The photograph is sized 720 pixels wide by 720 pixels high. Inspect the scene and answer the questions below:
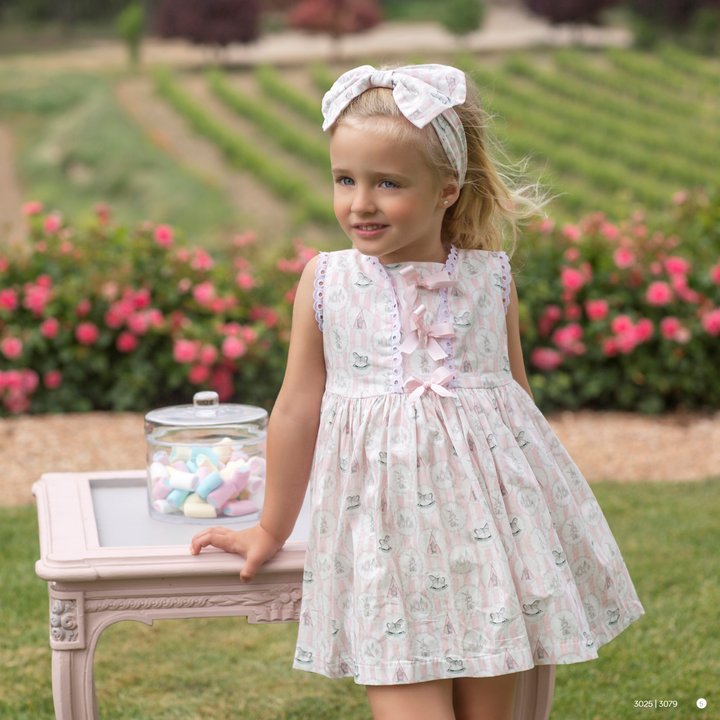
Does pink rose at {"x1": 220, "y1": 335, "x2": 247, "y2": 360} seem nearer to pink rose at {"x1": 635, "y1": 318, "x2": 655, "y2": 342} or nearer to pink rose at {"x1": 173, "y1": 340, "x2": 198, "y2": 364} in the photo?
pink rose at {"x1": 173, "y1": 340, "x2": 198, "y2": 364}

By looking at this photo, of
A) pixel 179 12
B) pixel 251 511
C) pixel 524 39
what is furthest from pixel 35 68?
pixel 251 511

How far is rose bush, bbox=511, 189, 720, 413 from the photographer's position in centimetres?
471

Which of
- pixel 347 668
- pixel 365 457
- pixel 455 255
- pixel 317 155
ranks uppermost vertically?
pixel 317 155

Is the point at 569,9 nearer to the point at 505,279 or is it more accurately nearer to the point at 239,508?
the point at 505,279

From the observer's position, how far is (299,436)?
1.57m

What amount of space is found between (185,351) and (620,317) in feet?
7.22

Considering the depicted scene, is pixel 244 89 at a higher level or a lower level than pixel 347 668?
higher

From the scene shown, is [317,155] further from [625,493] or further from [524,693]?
[524,693]

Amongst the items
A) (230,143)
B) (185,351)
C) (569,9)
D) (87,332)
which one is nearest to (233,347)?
(185,351)

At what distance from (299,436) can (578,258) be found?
143 inches

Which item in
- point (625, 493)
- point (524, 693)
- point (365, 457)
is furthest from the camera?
point (625, 493)

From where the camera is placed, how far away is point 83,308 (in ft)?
14.7

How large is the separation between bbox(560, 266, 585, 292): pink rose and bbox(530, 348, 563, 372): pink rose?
34 cm

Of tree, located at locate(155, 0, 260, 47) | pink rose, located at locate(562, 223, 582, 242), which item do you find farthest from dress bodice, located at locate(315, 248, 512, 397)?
tree, located at locate(155, 0, 260, 47)
